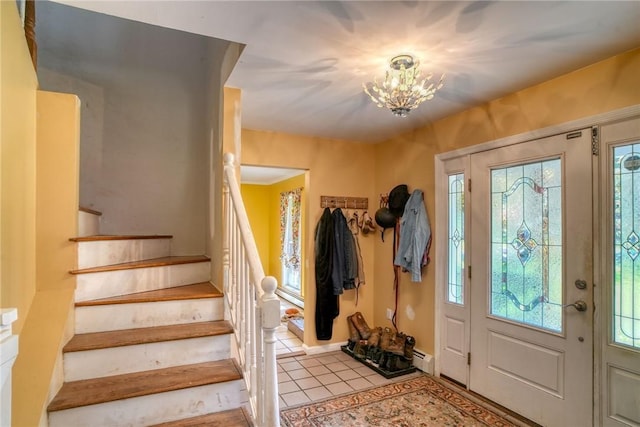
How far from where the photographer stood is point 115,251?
220cm

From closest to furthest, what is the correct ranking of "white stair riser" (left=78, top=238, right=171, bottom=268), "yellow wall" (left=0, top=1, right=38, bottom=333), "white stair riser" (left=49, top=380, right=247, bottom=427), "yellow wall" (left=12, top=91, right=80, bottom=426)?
"yellow wall" (left=0, top=1, right=38, bottom=333) < "white stair riser" (left=49, top=380, right=247, bottom=427) < "yellow wall" (left=12, top=91, right=80, bottom=426) < "white stair riser" (left=78, top=238, right=171, bottom=268)

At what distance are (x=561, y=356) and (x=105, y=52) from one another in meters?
4.27

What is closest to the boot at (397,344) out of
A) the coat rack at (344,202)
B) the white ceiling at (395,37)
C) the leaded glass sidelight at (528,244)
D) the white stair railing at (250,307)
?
the leaded glass sidelight at (528,244)

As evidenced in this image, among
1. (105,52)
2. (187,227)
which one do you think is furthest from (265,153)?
(105,52)

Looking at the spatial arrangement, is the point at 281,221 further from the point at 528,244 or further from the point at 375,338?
the point at 528,244

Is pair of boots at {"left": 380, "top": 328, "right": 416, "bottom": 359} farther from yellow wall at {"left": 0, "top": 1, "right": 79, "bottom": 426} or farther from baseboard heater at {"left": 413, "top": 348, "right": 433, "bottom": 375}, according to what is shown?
yellow wall at {"left": 0, "top": 1, "right": 79, "bottom": 426}

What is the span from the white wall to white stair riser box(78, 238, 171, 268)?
1.56 ft

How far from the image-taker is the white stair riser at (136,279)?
1.91 meters

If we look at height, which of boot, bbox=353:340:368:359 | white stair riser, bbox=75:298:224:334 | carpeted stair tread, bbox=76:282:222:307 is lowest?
boot, bbox=353:340:368:359

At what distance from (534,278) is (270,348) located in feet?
6.39

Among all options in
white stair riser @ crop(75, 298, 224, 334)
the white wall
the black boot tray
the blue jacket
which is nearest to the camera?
white stair riser @ crop(75, 298, 224, 334)

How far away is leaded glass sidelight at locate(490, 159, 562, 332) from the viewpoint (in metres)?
2.21

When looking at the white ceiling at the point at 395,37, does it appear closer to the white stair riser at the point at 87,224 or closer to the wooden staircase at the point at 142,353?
the white stair riser at the point at 87,224

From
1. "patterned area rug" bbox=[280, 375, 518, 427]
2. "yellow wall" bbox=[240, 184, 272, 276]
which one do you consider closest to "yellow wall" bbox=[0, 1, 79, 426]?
"patterned area rug" bbox=[280, 375, 518, 427]
